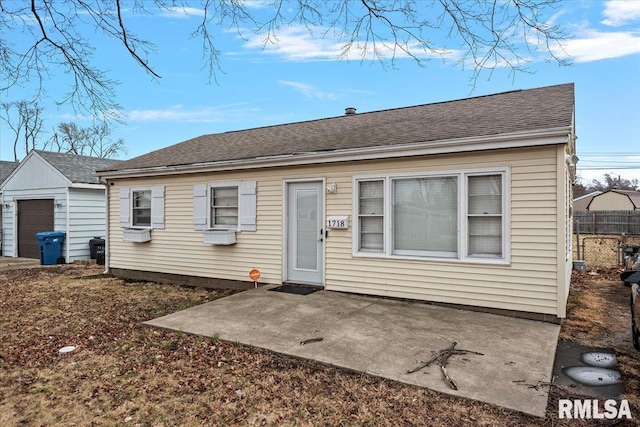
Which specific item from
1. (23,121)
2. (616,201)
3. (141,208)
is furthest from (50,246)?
(616,201)

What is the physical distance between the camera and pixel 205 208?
823 centimetres

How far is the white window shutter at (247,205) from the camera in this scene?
766cm

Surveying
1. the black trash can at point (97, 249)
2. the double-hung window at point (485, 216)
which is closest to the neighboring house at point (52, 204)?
the black trash can at point (97, 249)

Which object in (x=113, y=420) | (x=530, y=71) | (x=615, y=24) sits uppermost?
(x=615, y=24)

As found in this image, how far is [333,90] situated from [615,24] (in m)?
6.47

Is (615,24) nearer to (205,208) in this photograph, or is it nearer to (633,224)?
(205,208)

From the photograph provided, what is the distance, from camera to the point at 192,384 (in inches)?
139

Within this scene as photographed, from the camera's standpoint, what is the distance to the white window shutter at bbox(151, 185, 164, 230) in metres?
8.90

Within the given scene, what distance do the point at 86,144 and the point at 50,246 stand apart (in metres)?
21.6

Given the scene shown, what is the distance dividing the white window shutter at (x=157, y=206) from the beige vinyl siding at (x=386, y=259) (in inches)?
5.2

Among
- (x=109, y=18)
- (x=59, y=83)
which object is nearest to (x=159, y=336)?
(x=59, y=83)

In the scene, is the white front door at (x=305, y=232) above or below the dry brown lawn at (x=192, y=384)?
above

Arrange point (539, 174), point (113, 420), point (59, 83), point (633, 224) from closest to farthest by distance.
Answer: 1. point (113, 420)
2. point (59, 83)
3. point (539, 174)
4. point (633, 224)

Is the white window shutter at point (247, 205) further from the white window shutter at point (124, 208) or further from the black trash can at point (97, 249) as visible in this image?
the black trash can at point (97, 249)
